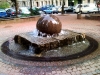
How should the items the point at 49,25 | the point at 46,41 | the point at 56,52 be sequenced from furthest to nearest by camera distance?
the point at 49,25, the point at 46,41, the point at 56,52

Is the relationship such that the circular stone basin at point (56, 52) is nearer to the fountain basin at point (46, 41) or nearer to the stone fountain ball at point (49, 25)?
the fountain basin at point (46, 41)

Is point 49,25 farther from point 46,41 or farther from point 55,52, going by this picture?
point 55,52

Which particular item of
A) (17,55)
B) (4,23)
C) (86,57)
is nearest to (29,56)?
(17,55)

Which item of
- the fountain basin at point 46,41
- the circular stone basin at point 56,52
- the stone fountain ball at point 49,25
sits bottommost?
the circular stone basin at point 56,52

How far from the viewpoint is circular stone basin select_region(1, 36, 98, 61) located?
25.2ft

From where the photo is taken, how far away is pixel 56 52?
27.1 feet

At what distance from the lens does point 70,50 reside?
334 inches

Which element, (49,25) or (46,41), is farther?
(49,25)

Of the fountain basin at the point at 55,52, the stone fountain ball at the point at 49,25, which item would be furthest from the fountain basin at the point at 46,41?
the stone fountain ball at the point at 49,25

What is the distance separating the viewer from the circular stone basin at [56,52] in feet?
25.2

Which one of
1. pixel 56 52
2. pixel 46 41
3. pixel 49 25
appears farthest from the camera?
pixel 49 25

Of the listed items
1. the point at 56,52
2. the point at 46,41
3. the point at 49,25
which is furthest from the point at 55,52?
the point at 49,25

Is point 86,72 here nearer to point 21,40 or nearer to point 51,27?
point 51,27

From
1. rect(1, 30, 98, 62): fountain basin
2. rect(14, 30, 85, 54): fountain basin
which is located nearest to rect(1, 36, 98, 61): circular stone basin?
rect(1, 30, 98, 62): fountain basin
